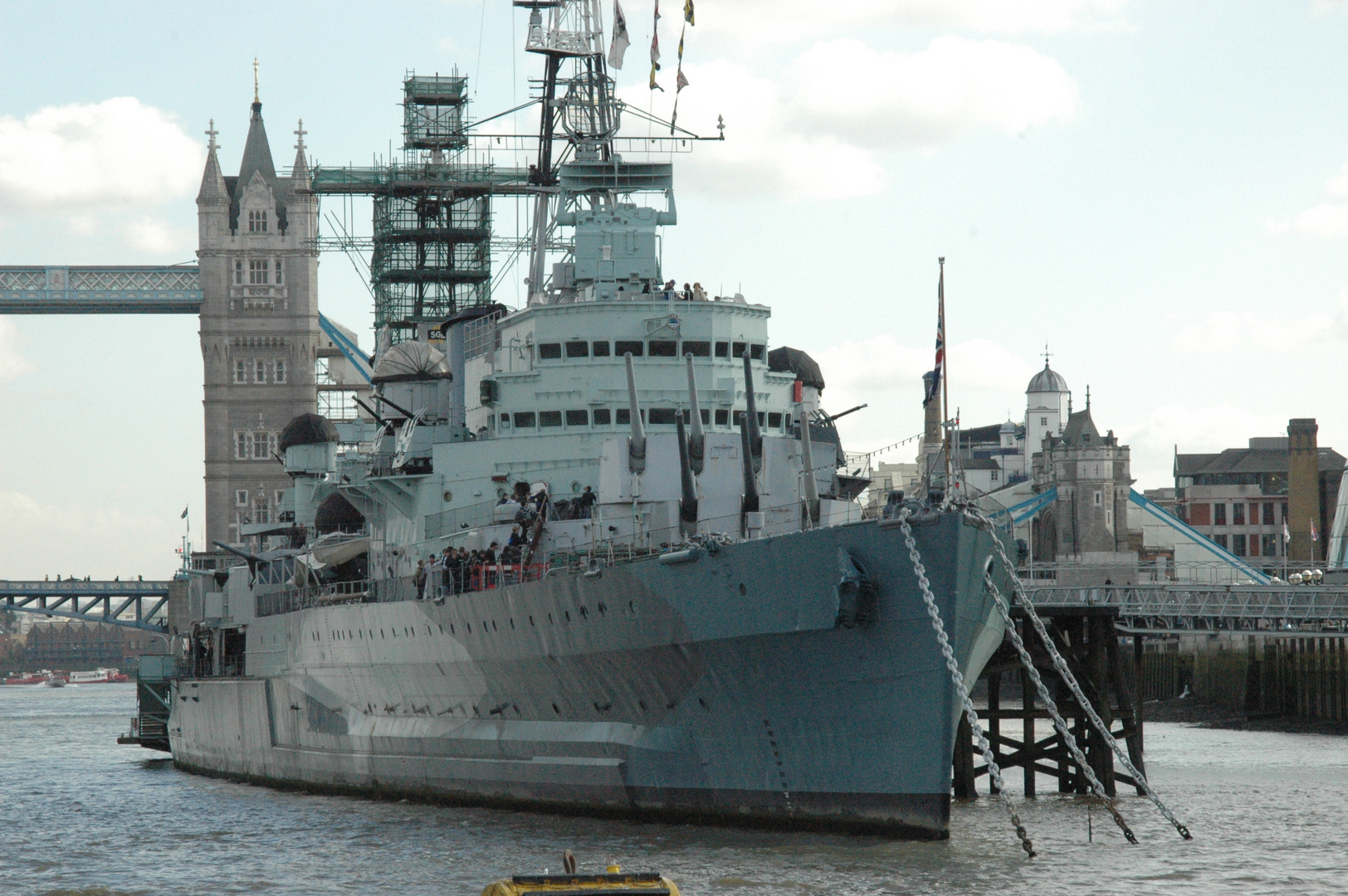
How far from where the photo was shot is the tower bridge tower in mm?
104312

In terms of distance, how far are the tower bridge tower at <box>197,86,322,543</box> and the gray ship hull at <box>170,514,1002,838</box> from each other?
80006 mm

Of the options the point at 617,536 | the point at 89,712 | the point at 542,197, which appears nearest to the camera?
the point at 617,536

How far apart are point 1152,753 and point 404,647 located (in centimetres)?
1970

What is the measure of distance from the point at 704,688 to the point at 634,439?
4490 millimetres

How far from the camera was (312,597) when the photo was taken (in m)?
31.5

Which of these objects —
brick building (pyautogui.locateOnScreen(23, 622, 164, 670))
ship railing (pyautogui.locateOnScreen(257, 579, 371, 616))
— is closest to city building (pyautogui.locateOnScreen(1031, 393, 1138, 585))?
ship railing (pyautogui.locateOnScreen(257, 579, 371, 616))

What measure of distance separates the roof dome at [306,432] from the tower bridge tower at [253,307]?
2524 inches

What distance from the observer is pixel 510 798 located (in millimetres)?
23844

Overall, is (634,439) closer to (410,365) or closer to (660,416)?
(660,416)

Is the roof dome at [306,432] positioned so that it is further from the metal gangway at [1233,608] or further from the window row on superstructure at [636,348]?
the metal gangway at [1233,608]

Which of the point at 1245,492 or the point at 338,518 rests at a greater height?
the point at 1245,492

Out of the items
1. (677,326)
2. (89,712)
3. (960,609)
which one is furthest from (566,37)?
(89,712)

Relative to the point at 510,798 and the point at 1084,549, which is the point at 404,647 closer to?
the point at 510,798

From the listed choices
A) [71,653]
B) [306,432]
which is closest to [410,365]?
[306,432]
